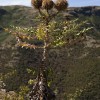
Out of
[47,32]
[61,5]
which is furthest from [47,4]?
[47,32]

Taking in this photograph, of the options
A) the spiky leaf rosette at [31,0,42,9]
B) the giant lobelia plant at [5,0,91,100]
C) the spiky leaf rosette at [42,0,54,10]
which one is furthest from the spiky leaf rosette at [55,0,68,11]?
the spiky leaf rosette at [31,0,42,9]

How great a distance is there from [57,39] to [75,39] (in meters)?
0.76

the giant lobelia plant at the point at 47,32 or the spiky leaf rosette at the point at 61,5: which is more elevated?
the spiky leaf rosette at the point at 61,5

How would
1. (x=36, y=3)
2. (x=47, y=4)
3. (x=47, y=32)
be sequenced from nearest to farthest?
(x=47, y=4) → (x=47, y=32) → (x=36, y=3)

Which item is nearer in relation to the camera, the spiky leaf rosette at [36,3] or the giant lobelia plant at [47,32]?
the giant lobelia plant at [47,32]

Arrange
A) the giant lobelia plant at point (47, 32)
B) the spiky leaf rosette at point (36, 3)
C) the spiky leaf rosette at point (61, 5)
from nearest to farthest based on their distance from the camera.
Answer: the giant lobelia plant at point (47, 32), the spiky leaf rosette at point (61, 5), the spiky leaf rosette at point (36, 3)

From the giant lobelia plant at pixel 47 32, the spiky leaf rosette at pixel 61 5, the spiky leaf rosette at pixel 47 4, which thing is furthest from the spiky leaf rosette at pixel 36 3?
the spiky leaf rosette at pixel 61 5

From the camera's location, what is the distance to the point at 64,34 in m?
14.5

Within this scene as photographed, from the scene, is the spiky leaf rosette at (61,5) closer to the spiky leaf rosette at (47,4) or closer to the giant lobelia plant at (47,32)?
the giant lobelia plant at (47,32)

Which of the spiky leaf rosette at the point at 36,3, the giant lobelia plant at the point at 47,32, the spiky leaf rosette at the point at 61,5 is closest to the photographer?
the giant lobelia plant at the point at 47,32

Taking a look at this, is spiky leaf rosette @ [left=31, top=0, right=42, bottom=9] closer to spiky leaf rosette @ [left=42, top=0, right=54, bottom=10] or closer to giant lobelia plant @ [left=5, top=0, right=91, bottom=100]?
giant lobelia plant @ [left=5, top=0, right=91, bottom=100]

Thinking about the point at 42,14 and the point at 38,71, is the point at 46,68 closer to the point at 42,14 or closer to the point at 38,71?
the point at 38,71

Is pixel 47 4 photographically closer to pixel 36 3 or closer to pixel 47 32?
pixel 36 3

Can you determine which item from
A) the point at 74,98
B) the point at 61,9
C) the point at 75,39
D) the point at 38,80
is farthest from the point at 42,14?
the point at 74,98
